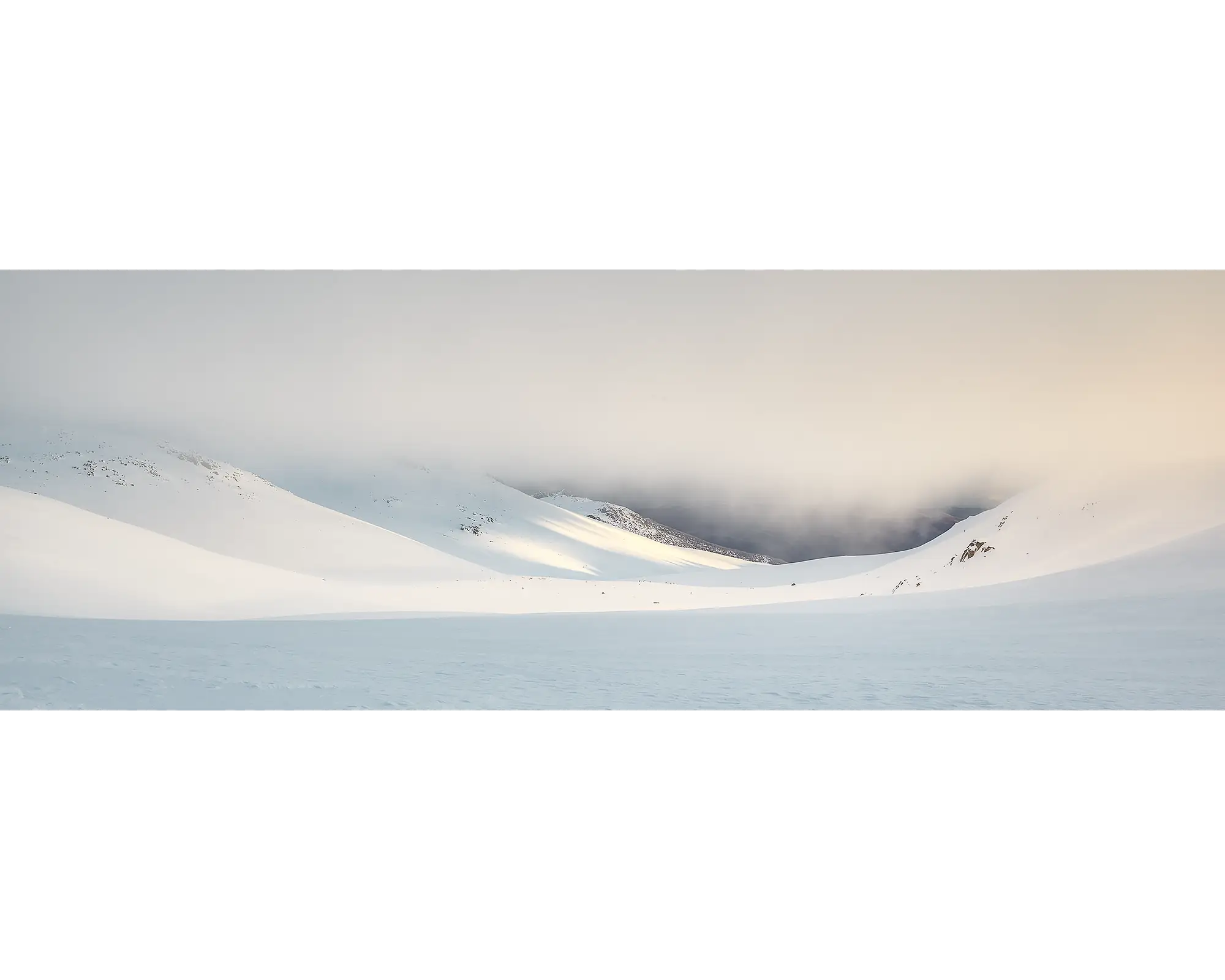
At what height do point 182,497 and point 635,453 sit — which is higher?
point 635,453

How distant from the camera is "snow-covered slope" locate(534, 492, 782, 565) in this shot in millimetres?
7434

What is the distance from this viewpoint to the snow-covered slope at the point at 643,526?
7.43 metres

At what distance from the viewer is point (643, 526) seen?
7434 millimetres

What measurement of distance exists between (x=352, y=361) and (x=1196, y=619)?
6099 millimetres

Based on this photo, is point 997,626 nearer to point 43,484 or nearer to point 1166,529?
point 1166,529

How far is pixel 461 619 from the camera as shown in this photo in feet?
22.7

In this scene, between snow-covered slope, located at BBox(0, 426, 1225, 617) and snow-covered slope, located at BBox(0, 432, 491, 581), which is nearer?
snow-covered slope, located at BBox(0, 426, 1225, 617)
